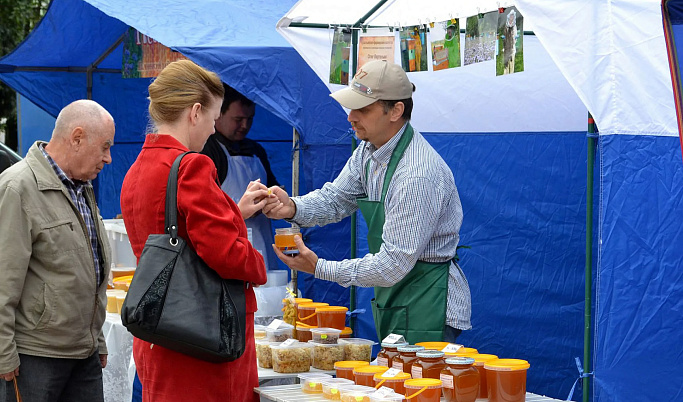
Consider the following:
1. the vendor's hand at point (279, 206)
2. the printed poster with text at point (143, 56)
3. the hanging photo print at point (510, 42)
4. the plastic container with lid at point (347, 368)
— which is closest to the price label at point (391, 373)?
the plastic container with lid at point (347, 368)

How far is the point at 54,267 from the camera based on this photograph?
119 inches

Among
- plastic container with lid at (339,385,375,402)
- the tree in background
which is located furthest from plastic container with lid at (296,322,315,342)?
the tree in background

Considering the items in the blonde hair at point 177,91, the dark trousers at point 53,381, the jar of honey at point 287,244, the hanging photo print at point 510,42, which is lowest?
the dark trousers at point 53,381

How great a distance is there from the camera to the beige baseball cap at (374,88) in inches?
125

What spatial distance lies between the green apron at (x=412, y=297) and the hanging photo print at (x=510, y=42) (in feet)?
1.97

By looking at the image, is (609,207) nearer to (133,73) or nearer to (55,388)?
(55,388)

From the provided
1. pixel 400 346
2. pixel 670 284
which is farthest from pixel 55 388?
pixel 670 284

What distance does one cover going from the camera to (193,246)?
8.16ft

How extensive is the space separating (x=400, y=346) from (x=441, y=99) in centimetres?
212

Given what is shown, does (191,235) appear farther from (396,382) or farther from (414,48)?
(414,48)

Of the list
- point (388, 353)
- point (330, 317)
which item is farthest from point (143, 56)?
point (388, 353)

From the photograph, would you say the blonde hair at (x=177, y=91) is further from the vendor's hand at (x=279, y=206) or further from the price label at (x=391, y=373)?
the price label at (x=391, y=373)

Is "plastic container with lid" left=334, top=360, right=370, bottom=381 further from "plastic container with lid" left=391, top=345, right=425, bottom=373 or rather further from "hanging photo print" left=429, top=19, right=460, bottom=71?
"hanging photo print" left=429, top=19, right=460, bottom=71

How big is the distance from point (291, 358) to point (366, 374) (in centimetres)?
44
